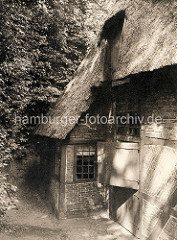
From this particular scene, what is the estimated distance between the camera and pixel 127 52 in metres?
7.09

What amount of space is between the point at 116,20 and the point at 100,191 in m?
6.15

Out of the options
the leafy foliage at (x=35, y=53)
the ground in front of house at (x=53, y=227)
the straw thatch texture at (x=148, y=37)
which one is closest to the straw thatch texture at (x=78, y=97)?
the straw thatch texture at (x=148, y=37)

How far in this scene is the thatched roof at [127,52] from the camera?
→ 5.65 metres

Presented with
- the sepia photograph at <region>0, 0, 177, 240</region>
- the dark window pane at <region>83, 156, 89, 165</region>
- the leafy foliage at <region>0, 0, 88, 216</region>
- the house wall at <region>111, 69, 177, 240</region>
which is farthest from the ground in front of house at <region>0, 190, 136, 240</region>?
the leafy foliage at <region>0, 0, 88, 216</region>

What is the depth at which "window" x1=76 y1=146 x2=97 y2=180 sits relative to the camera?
8.94m

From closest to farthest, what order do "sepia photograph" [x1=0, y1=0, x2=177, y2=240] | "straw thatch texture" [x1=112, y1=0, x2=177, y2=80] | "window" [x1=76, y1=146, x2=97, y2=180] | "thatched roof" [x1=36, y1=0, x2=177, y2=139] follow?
"straw thatch texture" [x1=112, y1=0, x2=177, y2=80]
"thatched roof" [x1=36, y1=0, x2=177, y2=139]
"sepia photograph" [x1=0, y1=0, x2=177, y2=240]
"window" [x1=76, y1=146, x2=97, y2=180]

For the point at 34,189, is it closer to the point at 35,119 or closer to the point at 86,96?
the point at 35,119

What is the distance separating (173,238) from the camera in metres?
5.68

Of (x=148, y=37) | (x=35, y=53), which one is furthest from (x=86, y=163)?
(x=35, y=53)

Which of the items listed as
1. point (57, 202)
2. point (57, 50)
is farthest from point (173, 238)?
point (57, 50)

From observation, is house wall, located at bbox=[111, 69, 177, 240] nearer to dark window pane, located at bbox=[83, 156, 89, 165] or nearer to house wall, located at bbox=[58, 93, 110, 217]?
house wall, located at bbox=[58, 93, 110, 217]

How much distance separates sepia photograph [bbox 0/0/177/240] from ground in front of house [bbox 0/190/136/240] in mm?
33

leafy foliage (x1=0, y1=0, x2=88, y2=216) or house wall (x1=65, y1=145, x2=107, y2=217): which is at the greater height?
leafy foliage (x1=0, y1=0, x2=88, y2=216)

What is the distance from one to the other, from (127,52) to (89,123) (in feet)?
9.52
